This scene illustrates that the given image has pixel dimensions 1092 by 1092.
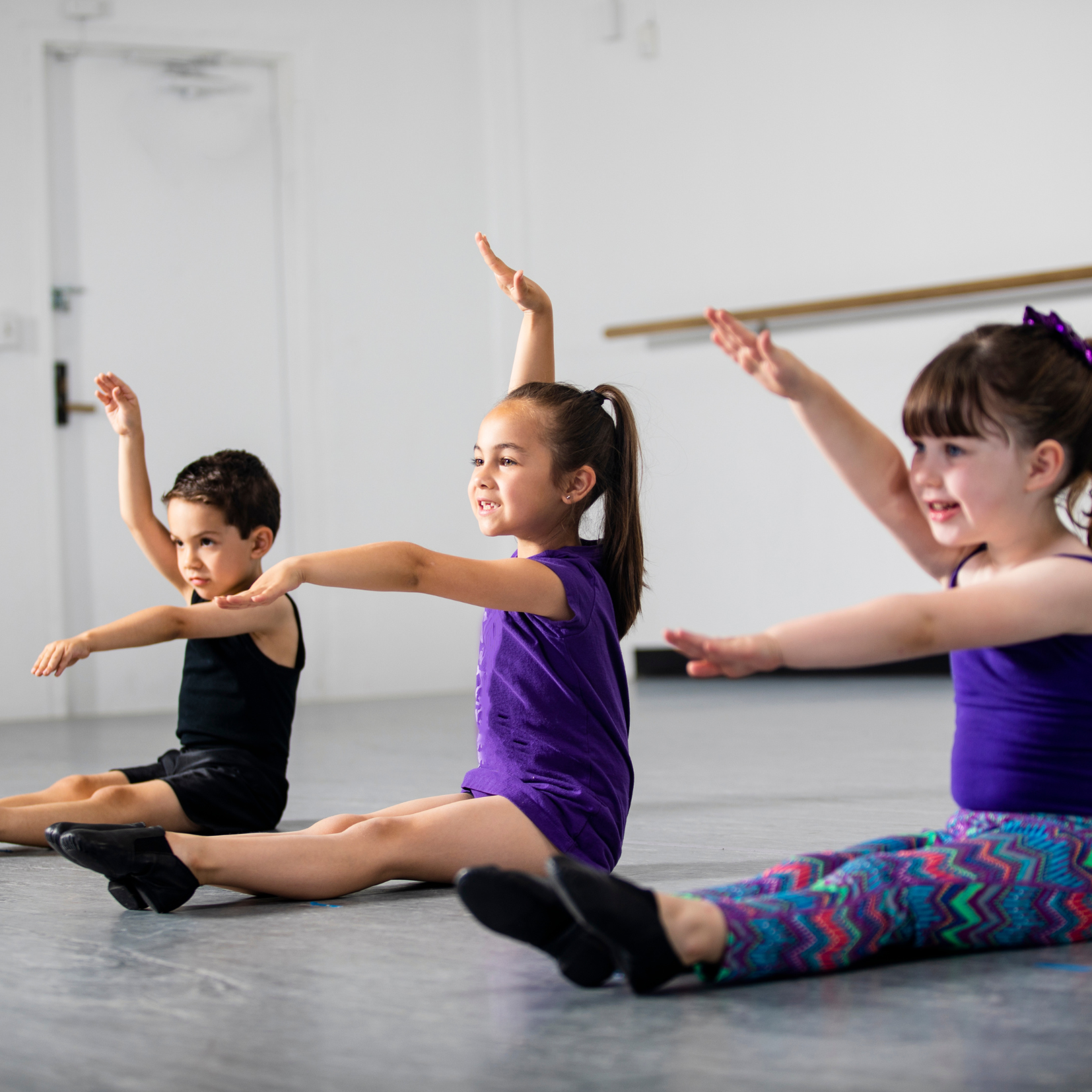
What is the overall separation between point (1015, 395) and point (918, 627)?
239 mm

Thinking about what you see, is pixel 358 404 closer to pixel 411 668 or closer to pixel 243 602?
pixel 411 668

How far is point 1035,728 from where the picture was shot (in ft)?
3.33

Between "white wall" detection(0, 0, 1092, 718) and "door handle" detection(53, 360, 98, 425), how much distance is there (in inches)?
1.4

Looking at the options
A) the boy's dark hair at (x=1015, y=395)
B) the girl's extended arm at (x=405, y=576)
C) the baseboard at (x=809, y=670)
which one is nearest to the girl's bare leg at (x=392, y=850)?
the girl's extended arm at (x=405, y=576)

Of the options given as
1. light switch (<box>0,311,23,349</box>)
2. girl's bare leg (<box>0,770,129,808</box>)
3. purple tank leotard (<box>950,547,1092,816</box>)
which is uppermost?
light switch (<box>0,311,23,349</box>)

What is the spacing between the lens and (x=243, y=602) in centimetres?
105

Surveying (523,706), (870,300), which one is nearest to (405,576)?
(523,706)

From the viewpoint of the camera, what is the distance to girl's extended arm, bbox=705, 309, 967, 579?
1077 millimetres

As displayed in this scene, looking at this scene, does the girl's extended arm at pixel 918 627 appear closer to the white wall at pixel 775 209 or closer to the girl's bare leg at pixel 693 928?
the girl's bare leg at pixel 693 928

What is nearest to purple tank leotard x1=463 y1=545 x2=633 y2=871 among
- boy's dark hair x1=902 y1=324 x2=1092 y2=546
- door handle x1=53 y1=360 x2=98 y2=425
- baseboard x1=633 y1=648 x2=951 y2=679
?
boy's dark hair x1=902 y1=324 x2=1092 y2=546

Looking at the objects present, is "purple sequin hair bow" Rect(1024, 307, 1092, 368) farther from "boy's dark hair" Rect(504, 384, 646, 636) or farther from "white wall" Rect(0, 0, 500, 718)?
"white wall" Rect(0, 0, 500, 718)

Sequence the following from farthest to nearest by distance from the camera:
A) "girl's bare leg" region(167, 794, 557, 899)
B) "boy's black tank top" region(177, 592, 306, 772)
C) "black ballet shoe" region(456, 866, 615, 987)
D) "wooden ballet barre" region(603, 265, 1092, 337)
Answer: "wooden ballet barre" region(603, 265, 1092, 337), "boy's black tank top" region(177, 592, 306, 772), "girl's bare leg" region(167, 794, 557, 899), "black ballet shoe" region(456, 866, 615, 987)

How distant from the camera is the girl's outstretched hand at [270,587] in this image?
1.03m

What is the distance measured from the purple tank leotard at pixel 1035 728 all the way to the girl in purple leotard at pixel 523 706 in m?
0.38
